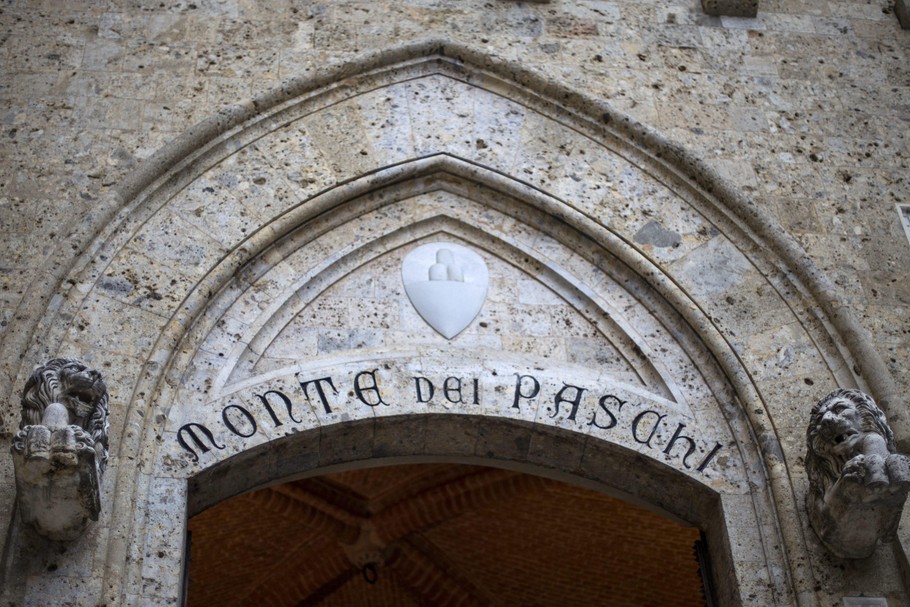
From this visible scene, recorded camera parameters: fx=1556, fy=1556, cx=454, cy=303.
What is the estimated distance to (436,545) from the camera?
12734 mm

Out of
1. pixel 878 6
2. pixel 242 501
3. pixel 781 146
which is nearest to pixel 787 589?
pixel 781 146

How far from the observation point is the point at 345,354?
7434 mm

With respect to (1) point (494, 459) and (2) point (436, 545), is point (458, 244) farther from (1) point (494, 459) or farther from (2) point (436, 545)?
(2) point (436, 545)

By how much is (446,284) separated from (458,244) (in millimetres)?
351

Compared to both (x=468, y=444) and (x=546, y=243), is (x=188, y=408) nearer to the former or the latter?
(x=468, y=444)

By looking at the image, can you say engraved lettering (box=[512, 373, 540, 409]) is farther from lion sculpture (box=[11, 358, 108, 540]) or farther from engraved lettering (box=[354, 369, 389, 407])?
lion sculpture (box=[11, 358, 108, 540])

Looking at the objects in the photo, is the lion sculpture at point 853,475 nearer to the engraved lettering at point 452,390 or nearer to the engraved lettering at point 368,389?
the engraved lettering at point 452,390

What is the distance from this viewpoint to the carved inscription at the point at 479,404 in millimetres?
7102

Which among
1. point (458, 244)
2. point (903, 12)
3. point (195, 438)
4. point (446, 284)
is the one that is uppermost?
point (903, 12)

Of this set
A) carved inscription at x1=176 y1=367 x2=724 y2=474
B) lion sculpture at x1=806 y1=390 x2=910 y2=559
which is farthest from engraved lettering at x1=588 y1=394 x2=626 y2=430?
lion sculpture at x1=806 y1=390 x2=910 y2=559

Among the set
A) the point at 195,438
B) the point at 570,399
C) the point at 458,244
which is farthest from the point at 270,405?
the point at 458,244

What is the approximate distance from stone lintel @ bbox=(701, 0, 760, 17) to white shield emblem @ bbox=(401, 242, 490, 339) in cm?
234

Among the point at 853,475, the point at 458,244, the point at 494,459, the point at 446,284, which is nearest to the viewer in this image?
the point at 853,475

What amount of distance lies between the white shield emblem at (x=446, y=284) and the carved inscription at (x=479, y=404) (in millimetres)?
410
